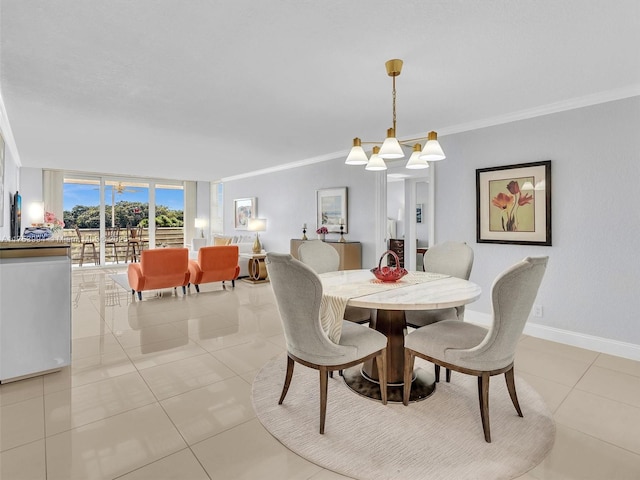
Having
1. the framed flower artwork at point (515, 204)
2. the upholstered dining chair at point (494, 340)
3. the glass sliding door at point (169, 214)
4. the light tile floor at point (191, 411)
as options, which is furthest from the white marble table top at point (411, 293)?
the glass sliding door at point (169, 214)

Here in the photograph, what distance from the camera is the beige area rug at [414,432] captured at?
5.41 ft

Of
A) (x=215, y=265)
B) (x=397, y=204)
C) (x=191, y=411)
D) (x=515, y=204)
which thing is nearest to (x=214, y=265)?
(x=215, y=265)

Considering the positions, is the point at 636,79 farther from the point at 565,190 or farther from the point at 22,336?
the point at 22,336

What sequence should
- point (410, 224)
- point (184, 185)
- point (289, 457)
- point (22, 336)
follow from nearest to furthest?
1. point (289, 457)
2. point (22, 336)
3. point (410, 224)
4. point (184, 185)

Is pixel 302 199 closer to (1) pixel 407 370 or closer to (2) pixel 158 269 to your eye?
(2) pixel 158 269

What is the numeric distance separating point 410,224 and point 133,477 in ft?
19.4

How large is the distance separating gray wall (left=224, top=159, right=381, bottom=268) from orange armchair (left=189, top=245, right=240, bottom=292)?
4.76 ft

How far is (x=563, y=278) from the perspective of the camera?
3.42 m

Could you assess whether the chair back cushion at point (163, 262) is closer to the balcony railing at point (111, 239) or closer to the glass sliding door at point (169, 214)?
the balcony railing at point (111, 239)

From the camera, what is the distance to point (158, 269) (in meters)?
5.16

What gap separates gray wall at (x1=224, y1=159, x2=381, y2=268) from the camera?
5.54m

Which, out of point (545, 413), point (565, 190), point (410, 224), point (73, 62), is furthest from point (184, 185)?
point (545, 413)

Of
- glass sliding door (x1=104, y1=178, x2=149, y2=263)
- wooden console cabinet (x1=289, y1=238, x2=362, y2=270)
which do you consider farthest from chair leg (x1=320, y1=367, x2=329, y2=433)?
glass sliding door (x1=104, y1=178, x2=149, y2=263)

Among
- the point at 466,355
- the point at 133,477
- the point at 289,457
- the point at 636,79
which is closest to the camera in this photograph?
the point at 133,477
